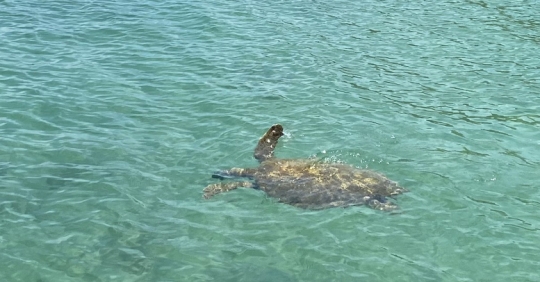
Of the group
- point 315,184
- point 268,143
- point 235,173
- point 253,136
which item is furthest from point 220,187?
point 253,136

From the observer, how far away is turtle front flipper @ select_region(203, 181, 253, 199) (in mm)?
10234

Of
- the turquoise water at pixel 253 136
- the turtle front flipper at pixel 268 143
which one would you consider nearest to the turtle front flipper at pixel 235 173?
the turquoise water at pixel 253 136

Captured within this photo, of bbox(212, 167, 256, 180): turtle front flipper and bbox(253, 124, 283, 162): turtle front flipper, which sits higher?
bbox(253, 124, 283, 162): turtle front flipper

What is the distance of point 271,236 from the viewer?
365 inches

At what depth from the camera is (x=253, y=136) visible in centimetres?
1255

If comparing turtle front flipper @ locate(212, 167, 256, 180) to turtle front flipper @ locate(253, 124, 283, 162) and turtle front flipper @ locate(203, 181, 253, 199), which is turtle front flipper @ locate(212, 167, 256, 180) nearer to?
turtle front flipper @ locate(203, 181, 253, 199)

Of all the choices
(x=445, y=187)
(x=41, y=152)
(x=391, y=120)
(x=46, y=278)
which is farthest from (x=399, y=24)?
(x=46, y=278)

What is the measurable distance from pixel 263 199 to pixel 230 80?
5695 millimetres

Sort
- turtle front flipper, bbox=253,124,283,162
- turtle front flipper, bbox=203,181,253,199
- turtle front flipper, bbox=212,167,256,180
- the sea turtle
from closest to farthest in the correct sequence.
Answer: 1. the sea turtle
2. turtle front flipper, bbox=203,181,253,199
3. turtle front flipper, bbox=212,167,256,180
4. turtle front flipper, bbox=253,124,283,162

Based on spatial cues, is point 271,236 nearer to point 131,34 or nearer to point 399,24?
point 131,34

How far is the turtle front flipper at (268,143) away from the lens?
11492mm

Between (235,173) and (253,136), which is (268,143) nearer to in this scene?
(253,136)

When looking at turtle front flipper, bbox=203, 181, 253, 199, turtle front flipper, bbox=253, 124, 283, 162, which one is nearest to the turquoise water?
turtle front flipper, bbox=203, 181, 253, 199

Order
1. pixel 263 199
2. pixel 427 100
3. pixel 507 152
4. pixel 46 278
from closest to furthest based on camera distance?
pixel 46 278
pixel 263 199
pixel 507 152
pixel 427 100
